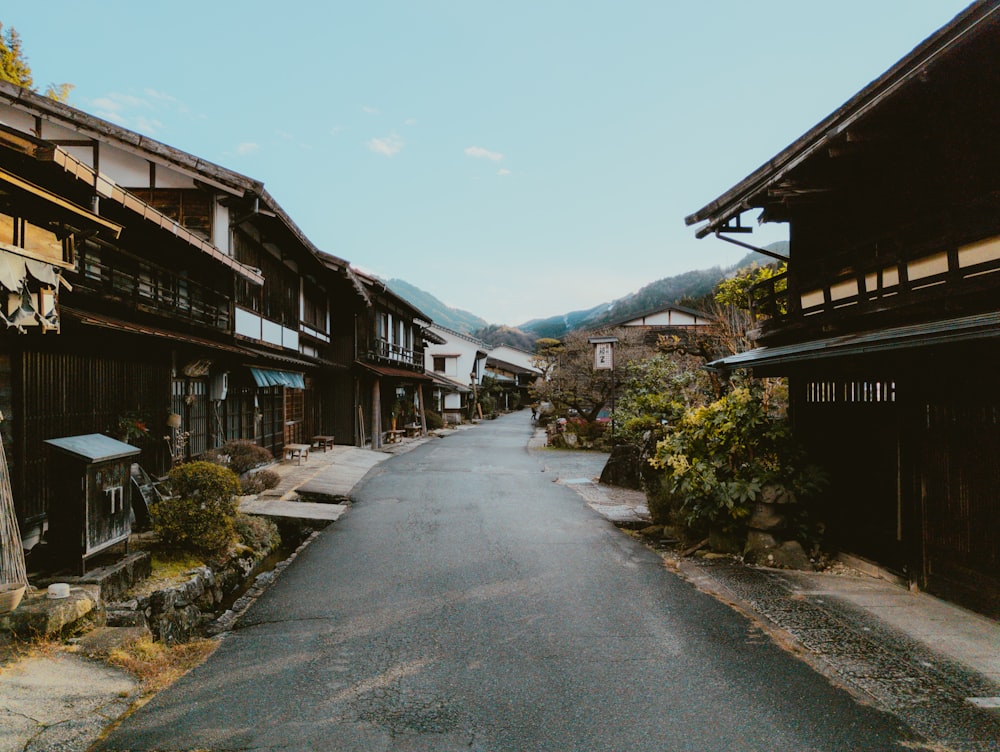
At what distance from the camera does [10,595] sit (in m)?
4.61

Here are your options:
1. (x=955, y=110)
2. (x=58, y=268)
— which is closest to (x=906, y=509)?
(x=955, y=110)

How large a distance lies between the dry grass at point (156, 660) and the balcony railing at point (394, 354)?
2125 cm

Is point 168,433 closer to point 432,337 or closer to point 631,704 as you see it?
point 631,704

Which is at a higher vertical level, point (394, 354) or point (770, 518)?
point (394, 354)

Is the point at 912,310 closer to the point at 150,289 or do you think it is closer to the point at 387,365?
the point at 150,289

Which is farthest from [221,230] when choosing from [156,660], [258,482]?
[156,660]

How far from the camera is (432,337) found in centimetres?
4291

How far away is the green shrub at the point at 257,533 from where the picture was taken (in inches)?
345

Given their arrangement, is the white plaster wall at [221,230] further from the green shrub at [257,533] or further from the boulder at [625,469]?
the boulder at [625,469]

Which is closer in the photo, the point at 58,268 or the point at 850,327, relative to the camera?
the point at 58,268

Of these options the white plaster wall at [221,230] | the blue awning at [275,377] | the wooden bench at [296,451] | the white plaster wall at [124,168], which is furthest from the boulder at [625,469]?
the white plaster wall at [124,168]

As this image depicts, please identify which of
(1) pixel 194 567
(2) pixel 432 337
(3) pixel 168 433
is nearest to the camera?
(1) pixel 194 567

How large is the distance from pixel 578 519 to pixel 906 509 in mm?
5671

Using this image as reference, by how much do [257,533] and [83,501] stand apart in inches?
140
